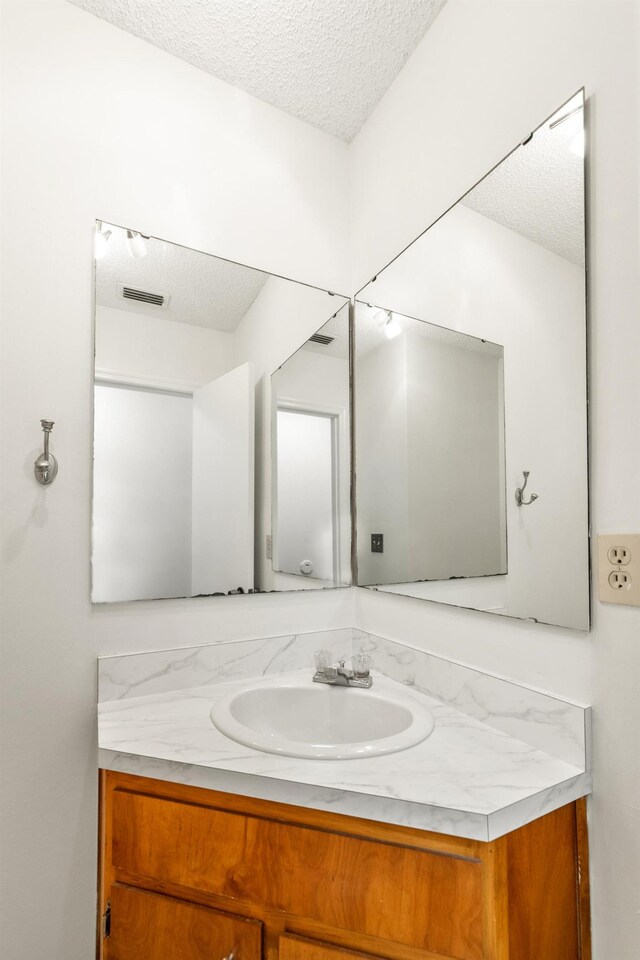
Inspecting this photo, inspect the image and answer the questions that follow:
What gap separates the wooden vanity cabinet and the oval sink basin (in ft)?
0.81

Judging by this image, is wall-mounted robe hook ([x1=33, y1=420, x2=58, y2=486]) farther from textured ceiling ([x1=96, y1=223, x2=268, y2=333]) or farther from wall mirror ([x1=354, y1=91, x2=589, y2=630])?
wall mirror ([x1=354, y1=91, x2=589, y2=630])

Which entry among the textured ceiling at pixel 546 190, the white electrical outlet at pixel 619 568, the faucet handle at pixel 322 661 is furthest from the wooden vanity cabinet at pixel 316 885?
the textured ceiling at pixel 546 190

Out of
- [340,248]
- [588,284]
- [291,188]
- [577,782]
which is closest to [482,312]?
[588,284]

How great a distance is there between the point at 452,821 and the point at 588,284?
922 millimetres

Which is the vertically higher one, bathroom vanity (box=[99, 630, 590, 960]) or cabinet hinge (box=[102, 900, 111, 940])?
bathroom vanity (box=[99, 630, 590, 960])

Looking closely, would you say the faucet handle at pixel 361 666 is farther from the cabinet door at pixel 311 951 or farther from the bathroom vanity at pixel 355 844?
the cabinet door at pixel 311 951

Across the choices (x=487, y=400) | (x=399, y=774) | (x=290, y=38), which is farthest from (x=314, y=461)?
(x=290, y=38)

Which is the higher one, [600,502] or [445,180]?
[445,180]

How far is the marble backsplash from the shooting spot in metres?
0.94

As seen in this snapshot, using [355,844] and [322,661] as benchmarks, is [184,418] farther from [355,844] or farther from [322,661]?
[355,844]

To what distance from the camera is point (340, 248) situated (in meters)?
1.71

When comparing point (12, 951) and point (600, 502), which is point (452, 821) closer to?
point (600, 502)

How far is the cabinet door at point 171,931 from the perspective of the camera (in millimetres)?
878

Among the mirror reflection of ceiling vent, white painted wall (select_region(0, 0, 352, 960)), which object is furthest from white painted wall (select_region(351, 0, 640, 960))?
the mirror reflection of ceiling vent
